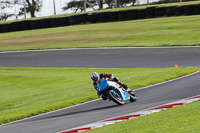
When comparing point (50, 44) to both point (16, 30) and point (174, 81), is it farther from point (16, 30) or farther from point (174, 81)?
point (174, 81)

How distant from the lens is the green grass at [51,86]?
48.7 feet

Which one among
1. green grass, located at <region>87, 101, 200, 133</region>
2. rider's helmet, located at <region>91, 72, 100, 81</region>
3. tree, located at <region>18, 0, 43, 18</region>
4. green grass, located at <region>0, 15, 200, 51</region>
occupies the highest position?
tree, located at <region>18, 0, 43, 18</region>

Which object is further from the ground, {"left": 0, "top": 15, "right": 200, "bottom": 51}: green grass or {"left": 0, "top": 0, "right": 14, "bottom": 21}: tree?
{"left": 0, "top": 0, "right": 14, "bottom": 21}: tree

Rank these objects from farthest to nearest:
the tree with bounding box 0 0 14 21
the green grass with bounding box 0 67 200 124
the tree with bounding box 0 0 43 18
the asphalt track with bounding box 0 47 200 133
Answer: the tree with bounding box 0 0 14 21 → the tree with bounding box 0 0 43 18 → the green grass with bounding box 0 67 200 124 → the asphalt track with bounding box 0 47 200 133

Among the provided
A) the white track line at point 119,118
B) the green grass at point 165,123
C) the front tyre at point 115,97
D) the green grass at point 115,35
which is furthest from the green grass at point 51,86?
the green grass at point 115,35

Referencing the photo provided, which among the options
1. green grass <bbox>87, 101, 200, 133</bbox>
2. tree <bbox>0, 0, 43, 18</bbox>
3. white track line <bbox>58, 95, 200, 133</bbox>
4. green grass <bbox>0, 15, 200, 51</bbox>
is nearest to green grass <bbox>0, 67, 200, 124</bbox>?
white track line <bbox>58, 95, 200, 133</bbox>

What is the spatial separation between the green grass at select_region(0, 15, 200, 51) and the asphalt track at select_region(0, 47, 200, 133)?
291cm

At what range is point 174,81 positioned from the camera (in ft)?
55.4

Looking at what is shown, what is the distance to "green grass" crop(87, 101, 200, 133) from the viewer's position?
25.2 ft

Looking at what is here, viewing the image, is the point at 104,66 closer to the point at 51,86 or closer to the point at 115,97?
the point at 51,86

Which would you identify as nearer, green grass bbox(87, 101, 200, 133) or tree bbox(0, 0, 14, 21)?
green grass bbox(87, 101, 200, 133)

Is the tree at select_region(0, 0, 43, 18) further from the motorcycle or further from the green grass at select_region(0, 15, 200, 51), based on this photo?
the motorcycle

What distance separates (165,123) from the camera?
8.48 meters

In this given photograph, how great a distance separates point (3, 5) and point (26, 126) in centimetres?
5874
